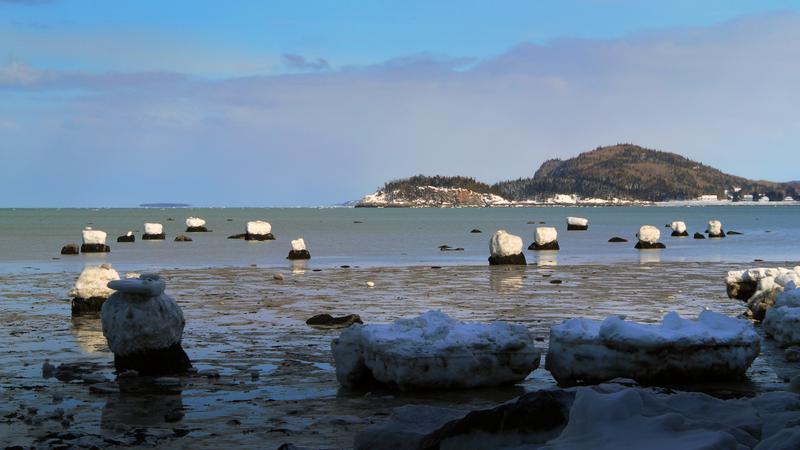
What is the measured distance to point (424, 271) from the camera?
130ft

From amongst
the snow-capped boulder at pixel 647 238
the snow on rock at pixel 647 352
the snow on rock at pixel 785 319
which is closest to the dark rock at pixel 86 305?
the snow on rock at pixel 647 352

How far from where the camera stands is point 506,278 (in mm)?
35094

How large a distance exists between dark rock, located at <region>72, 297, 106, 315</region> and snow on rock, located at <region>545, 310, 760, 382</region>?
12.9 metres

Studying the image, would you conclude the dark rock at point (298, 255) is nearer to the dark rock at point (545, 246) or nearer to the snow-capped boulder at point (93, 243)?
the snow-capped boulder at point (93, 243)

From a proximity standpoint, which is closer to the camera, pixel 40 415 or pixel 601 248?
pixel 40 415

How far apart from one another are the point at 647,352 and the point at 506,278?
70.5 ft

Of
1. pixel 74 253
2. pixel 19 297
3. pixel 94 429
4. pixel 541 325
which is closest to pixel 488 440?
pixel 94 429

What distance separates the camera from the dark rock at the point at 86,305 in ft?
75.6

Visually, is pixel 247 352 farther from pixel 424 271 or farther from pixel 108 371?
pixel 424 271

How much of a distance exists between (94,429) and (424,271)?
94.2 feet

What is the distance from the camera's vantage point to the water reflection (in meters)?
30.8

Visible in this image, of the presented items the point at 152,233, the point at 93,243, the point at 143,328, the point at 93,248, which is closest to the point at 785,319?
the point at 143,328

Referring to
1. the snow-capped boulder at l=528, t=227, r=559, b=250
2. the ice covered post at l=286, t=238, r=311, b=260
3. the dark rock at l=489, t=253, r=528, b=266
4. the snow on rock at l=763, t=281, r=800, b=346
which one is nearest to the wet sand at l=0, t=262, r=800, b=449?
the snow on rock at l=763, t=281, r=800, b=346

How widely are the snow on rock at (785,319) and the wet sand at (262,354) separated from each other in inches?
14.6
